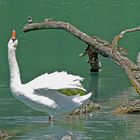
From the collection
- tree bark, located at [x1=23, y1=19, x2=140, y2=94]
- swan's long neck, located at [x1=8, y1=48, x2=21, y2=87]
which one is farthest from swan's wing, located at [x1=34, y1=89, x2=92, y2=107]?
tree bark, located at [x1=23, y1=19, x2=140, y2=94]

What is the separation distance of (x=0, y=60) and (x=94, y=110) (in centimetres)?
1152

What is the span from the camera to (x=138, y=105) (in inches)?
621

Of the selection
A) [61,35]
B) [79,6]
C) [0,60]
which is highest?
[79,6]

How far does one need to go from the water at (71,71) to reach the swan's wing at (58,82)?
1.82 metres

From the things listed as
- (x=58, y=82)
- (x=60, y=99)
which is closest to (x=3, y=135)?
(x=60, y=99)

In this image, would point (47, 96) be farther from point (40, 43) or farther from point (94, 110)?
point (40, 43)

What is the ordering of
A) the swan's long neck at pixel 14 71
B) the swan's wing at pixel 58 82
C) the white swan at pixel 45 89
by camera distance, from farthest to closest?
1. the swan's long neck at pixel 14 71
2. the white swan at pixel 45 89
3. the swan's wing at pixel 58 82

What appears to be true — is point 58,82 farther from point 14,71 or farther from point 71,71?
point 71,71

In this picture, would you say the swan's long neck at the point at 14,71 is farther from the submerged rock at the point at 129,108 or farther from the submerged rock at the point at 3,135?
the submerged rock at the point at 129,108

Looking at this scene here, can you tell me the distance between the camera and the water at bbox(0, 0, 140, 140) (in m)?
14.1

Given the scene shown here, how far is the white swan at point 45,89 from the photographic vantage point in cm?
1146

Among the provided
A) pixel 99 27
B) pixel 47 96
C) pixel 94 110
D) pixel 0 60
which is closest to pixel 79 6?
pixel 99 27

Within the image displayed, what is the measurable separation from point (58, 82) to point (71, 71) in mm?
11839

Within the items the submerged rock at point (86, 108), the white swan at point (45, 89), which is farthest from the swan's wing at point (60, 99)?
the submerged rock at point (86, 108)
